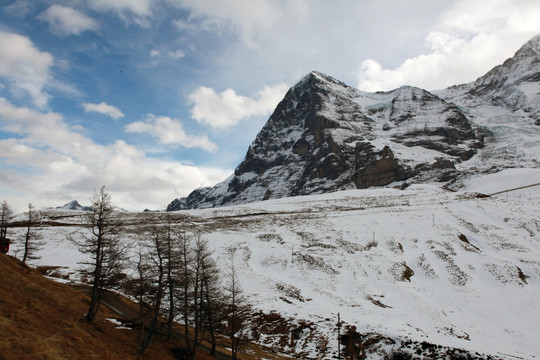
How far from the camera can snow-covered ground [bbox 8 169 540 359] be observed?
99.1ft

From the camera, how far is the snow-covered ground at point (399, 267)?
99.1 feet

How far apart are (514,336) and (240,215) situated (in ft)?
190

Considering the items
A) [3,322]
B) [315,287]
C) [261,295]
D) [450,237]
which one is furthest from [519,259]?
[3,322]

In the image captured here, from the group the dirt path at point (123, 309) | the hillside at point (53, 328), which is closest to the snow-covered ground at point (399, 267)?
the dirt path at point (123, 309)

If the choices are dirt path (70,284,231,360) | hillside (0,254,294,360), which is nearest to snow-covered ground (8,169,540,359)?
dirt path (70,284,231,360)

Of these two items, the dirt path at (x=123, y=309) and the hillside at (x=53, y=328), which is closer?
the hillside at (x=53, y=328)

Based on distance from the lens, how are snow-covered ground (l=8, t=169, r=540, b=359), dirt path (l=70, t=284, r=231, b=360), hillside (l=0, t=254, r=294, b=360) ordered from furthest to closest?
snow-covered ground (l=8, t=169, r=540, b=359)
dirt path (l=70, t=284, r=231, b=360)
hillside (l=0, t=254, r=294, b=360)

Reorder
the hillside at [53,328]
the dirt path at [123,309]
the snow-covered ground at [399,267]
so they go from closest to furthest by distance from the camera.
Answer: the hillside at [53,328] < the dirt path at [123,309] < the snow-covered ground at [399,267]

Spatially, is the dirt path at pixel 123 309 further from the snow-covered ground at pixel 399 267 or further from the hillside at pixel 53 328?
the snow-covered ground at pixel 399 267

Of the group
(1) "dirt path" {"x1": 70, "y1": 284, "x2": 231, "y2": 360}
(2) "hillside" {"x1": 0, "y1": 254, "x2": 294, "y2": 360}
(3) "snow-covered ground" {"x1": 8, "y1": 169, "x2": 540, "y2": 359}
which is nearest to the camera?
(2) "hillside" {"x1": 0, "y1": 254, "x2": 294, "y2": 360}

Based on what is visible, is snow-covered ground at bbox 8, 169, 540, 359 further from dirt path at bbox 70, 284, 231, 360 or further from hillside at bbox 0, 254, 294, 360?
hillside at bbox 0, 254, 294, 360

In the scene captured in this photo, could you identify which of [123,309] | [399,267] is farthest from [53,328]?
[399,267]

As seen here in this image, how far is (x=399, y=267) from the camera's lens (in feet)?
146

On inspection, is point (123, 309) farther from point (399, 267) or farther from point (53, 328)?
point (399, 267)
